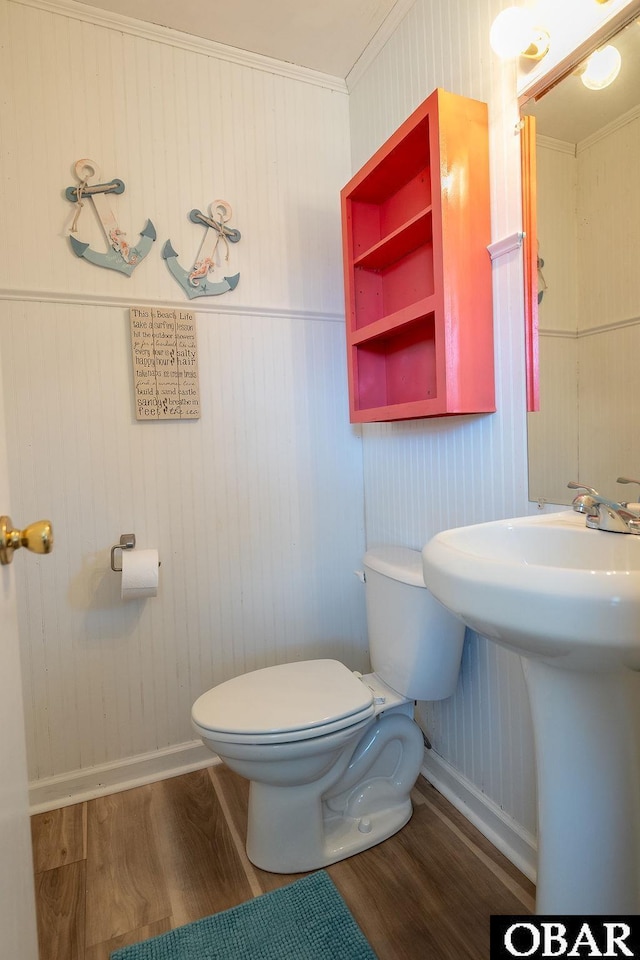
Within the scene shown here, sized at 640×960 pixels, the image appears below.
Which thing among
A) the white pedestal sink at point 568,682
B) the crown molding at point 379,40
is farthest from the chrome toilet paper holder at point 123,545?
the crown molding at point 379,40

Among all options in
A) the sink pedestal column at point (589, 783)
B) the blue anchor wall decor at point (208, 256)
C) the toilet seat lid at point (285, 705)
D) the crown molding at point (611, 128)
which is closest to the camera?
the sink pedestal column at point (589, 783)

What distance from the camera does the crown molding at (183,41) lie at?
1.52m

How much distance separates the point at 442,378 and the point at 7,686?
108 cm

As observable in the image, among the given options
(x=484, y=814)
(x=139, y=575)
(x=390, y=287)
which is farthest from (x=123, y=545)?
(x=484, y=814)

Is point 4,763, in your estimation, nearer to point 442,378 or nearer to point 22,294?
point 442,378

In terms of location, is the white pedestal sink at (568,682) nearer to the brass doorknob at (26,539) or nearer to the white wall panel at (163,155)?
the brass doorknob at (26,539)

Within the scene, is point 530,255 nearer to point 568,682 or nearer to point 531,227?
point 531,227

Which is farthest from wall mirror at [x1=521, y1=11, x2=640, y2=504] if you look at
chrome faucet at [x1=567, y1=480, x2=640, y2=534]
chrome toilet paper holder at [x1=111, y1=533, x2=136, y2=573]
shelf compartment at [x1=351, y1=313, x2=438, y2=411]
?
chrome toilet paper holder at [x1=111, y1=533, x2=136, y2=573]

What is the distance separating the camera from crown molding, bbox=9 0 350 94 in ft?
5.00

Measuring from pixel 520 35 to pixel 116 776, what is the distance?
7.64ft

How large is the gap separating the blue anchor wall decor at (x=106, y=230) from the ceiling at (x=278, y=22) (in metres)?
0.51

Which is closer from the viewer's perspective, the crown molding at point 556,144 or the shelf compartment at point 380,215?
the crown molding at point 556,144

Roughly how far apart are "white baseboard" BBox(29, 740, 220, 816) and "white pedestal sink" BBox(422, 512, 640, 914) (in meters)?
1.21

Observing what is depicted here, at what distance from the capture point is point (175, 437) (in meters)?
A: 1.71
